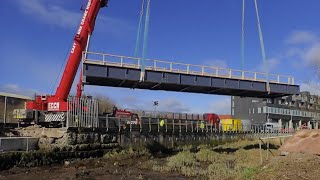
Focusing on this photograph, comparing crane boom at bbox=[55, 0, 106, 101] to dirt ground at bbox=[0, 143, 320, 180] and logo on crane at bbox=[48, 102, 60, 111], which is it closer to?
logo on crane at bbox=[48, 102, 60, 111]

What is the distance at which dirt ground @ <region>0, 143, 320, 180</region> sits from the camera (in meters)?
12.3

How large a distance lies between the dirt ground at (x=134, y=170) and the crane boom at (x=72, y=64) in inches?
255

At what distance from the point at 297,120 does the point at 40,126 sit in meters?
126

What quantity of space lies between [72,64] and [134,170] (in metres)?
11.8

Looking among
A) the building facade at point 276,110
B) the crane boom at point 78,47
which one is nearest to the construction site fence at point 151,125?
the crane boom at point 78,47

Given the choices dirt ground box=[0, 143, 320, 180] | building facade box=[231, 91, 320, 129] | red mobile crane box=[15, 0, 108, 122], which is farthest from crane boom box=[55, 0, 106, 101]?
building facade box=[231, 91, 320, 129]

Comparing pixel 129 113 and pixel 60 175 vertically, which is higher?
pixel 129 113

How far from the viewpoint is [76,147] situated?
104 feet

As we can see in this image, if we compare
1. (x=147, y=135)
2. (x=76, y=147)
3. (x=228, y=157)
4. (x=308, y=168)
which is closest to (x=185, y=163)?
(x=228, y=157)

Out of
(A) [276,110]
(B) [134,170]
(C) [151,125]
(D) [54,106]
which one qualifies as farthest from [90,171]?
(A) [276,110]

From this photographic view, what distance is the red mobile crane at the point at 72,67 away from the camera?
34.1 meters

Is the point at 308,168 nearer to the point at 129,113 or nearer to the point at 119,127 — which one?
the point at 119,127

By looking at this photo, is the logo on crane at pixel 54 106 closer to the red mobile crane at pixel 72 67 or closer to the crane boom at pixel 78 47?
A: the red mobile crane at pixel 72 67

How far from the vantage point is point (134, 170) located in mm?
26562
